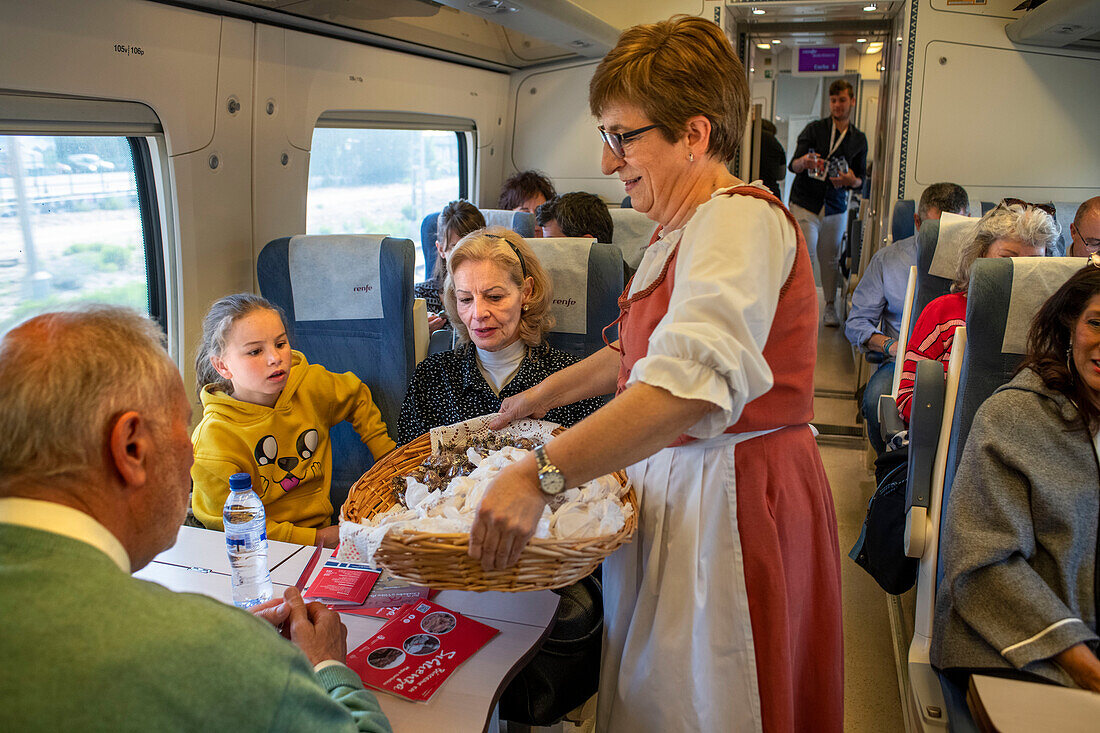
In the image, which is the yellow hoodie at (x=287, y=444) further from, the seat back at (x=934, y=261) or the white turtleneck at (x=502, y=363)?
the seat back at (x=934, y=261)

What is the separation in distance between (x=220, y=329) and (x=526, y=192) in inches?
126

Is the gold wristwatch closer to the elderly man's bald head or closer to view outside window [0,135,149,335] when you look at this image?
the elderly man's bald head

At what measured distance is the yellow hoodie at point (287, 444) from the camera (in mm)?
2148

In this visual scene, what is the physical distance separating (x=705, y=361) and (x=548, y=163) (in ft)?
17.4

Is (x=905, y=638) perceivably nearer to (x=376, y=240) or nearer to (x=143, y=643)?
(x=376, y=240)

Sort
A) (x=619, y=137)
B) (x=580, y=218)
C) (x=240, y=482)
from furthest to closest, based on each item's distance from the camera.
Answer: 1. (x=580, y=218)
2. (x=240, y=482)
3. (x=619, y=137)

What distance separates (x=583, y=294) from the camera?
266 centimetres

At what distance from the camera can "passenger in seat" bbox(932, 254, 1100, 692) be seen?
1623 millimetres

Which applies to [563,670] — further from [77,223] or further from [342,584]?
[77,223]

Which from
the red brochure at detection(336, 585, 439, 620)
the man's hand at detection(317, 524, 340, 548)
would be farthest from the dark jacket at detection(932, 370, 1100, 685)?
the man's hand at detection(317, 524, 340, 548)

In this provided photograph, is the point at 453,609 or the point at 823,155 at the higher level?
the point at 823,155

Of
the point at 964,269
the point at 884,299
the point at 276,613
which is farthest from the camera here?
the point at 884,299

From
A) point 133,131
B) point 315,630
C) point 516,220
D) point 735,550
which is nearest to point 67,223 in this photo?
point 133,131

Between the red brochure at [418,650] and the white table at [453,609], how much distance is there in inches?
0.7
